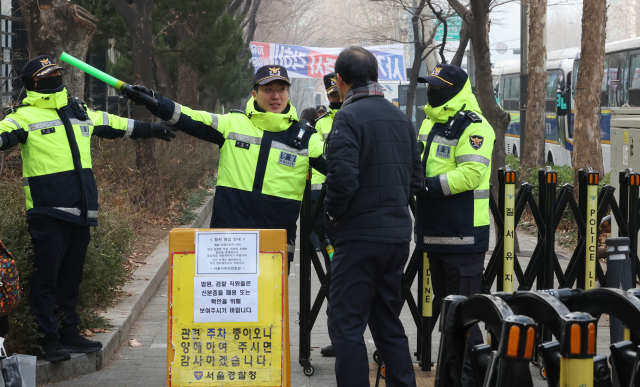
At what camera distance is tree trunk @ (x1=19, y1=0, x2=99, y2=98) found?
8.45 metres

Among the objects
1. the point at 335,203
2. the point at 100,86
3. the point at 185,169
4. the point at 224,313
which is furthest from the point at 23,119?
the point at 100,86

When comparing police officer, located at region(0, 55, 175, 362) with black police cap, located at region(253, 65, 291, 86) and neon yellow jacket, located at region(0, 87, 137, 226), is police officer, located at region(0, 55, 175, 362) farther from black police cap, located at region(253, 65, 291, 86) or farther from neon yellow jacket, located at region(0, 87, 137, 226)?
black police cap, located at region(253, 65, 291, 86)

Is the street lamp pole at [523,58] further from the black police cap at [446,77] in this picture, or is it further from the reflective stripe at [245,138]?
the reflective stripe at [245,138]

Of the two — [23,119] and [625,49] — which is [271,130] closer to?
[23,119]

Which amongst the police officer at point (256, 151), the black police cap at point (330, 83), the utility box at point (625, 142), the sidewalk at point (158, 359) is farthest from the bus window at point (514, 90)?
the police officer at point (256, 151)

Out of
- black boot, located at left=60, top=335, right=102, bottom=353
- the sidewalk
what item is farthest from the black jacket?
black boot, located at left=60, top=335, right=102, bottom=353

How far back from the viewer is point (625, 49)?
62.1 ft

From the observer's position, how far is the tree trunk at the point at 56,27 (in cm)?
845

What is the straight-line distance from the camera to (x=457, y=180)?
4.57 m

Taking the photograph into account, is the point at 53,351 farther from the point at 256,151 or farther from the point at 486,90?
the point at 486,90

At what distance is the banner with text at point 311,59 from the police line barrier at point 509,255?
21800 mm

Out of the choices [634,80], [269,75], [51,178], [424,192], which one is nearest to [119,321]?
[51,178]

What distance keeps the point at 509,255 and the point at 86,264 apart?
317cm

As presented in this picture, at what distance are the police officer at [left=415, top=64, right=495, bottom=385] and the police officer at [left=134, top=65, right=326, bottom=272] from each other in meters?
0.84
